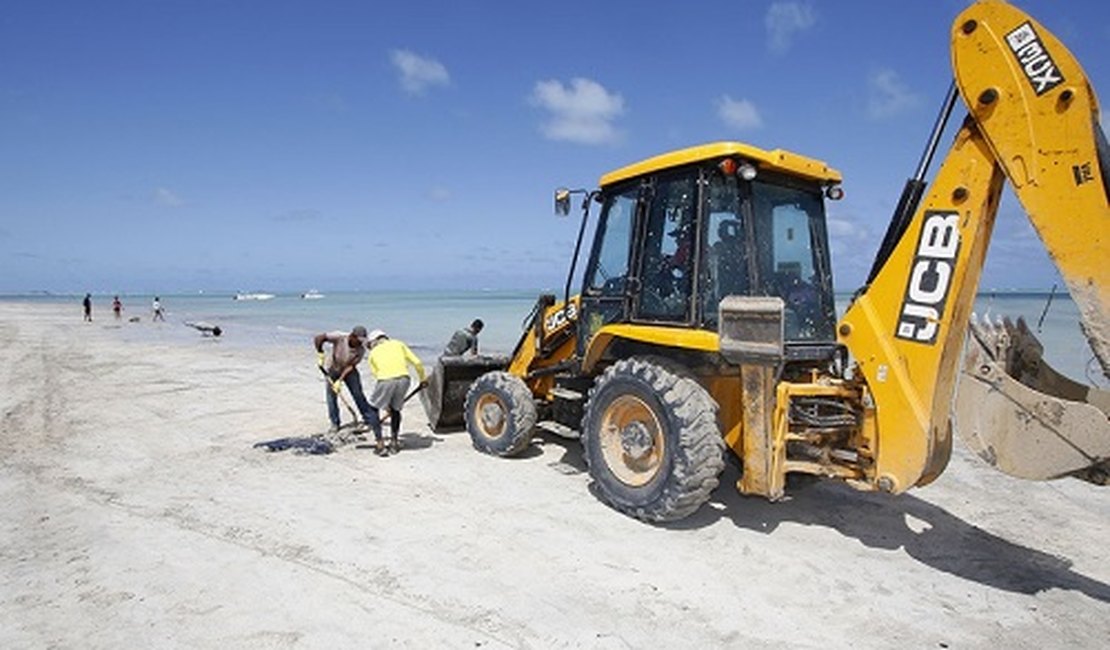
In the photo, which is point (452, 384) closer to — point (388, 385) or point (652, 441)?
point (388, 385)

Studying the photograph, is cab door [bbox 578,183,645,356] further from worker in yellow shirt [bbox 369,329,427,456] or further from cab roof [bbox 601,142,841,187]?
worker in yellow shirt [bbox 369,329,427,456]

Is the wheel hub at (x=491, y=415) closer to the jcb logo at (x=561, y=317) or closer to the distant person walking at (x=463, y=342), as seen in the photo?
the jcb logo at (x=561, y=317)

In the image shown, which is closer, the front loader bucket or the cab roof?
the cab roof


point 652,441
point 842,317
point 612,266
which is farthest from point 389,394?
point 842,317

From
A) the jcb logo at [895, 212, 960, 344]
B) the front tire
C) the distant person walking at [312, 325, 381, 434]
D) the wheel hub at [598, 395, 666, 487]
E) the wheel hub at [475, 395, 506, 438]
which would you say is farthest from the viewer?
the distant person walking at [312, 325, 381, 434]

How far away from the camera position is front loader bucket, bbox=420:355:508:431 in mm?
7719

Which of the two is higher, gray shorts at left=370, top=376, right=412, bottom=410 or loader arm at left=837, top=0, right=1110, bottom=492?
loader arm at left=837, top=0, right=1110, bottom=492

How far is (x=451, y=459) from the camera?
6.66 meters

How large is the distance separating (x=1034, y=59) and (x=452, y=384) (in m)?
6.15

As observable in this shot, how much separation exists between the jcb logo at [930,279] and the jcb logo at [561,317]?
10.4ft

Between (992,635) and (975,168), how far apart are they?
249cm

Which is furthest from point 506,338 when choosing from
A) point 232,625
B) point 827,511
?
point 232,625

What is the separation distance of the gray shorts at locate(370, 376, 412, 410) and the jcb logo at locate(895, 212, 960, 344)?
4789 mm

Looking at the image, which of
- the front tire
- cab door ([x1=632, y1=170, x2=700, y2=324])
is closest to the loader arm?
the front tire
